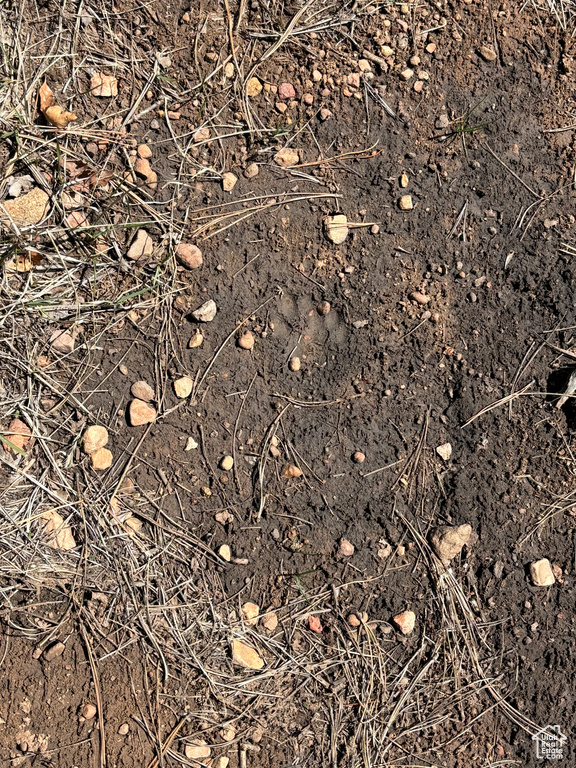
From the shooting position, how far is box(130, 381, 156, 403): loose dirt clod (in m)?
2.03

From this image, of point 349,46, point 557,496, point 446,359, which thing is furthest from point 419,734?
point 349,46

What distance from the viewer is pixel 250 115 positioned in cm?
211

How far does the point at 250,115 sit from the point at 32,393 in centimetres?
128

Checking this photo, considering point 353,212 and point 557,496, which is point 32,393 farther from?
point 557,496

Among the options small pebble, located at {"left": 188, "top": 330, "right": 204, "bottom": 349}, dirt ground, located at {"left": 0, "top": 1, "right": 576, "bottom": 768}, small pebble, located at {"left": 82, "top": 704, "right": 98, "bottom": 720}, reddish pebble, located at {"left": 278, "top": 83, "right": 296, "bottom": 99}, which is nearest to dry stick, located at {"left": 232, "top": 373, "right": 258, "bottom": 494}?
dirt ground, located at {"left": 0, "top": 1, "right": 576, "bottom": 768}

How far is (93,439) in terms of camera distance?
1991 millimetres

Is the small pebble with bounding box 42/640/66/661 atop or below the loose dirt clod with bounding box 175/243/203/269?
below

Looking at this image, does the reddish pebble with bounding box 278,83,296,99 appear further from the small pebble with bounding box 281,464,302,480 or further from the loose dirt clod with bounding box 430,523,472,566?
the loose dirt clod with bounding box 430,523,472,566

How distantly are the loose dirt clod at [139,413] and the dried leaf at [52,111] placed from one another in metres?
1.02

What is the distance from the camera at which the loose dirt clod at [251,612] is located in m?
2.01

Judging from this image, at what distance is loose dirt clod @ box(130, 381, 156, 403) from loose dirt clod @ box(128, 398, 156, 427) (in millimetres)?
16

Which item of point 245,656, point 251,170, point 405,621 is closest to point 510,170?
point 251,170

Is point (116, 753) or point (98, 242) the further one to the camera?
point (98, 242)

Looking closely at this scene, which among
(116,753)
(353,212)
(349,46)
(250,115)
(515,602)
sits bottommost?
(116,753)
